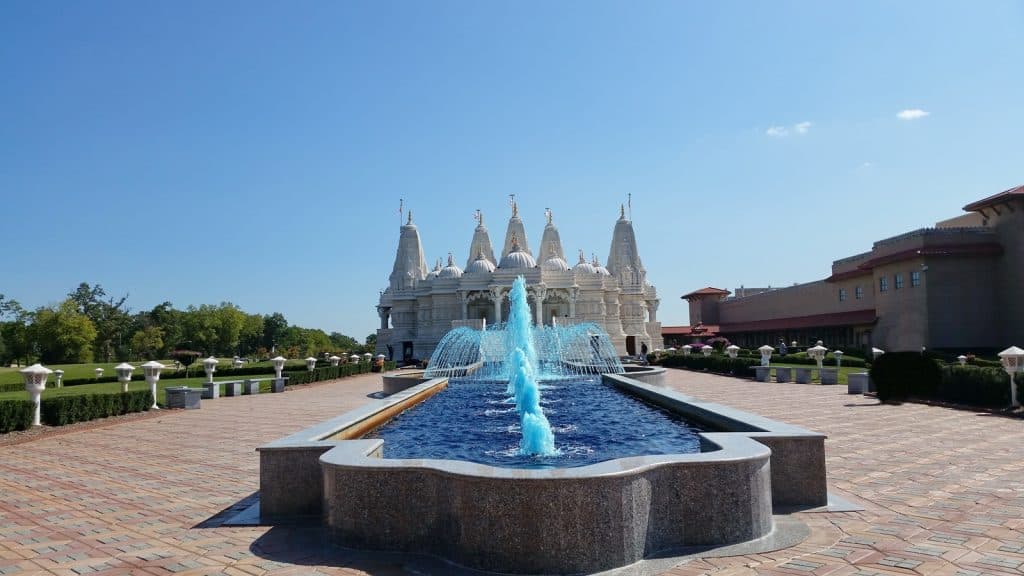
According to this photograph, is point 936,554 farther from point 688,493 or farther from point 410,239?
point 410,239

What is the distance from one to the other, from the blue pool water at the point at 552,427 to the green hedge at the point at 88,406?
7.93 metres

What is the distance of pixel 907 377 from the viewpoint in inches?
650

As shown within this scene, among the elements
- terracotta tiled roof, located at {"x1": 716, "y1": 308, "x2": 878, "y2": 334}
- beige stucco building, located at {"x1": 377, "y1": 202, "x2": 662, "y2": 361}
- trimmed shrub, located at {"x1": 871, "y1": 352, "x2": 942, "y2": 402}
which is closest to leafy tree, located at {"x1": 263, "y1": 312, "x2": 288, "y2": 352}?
beige stucco building, located at {"x1": 377, "y1": 202, "x2": 662, "y2": 361}

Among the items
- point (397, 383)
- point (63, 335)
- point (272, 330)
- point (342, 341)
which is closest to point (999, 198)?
point (397, 383)

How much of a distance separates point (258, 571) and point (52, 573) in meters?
1.59

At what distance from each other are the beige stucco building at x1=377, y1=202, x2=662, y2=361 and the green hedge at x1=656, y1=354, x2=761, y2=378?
16.7 meters

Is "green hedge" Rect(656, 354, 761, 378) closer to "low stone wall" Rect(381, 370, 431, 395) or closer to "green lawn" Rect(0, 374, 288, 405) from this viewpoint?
"low stone wall" Rect(381, 370, 431, 395)

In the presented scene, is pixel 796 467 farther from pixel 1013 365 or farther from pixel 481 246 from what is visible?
pixel 481 246

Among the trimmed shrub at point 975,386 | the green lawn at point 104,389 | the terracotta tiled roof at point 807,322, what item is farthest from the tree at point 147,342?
the trimmed shrub at point 975,386

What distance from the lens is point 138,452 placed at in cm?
1111

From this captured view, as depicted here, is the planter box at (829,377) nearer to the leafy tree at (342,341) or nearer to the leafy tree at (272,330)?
the leafy tree at (272,330)

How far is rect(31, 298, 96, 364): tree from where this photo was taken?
6225cm

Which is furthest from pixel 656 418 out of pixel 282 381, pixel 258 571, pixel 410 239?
pixel 410 239

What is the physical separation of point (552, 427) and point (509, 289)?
4771cm
